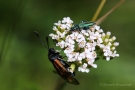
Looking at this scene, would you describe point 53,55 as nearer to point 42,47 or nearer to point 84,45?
point 84,45

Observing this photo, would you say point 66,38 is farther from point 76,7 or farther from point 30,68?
point 76,7

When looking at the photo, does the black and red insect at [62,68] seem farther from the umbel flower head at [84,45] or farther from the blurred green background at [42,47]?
the blurred green background at [42,47]

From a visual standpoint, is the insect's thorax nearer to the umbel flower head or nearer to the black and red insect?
the black and red insect

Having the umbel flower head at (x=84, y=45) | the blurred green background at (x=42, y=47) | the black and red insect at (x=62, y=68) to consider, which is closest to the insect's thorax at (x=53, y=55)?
the black and red insect at (x=62, y=68)

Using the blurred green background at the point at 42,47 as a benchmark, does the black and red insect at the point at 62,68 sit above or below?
below

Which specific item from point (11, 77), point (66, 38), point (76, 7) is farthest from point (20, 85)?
point (76, 7)
